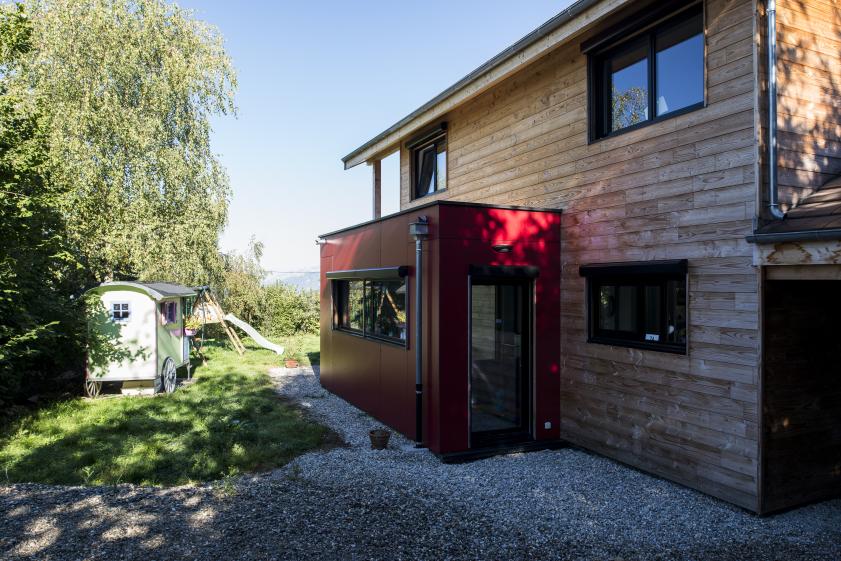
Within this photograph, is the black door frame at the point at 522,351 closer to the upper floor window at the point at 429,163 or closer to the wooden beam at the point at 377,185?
the upper floor window at the point at 429,163

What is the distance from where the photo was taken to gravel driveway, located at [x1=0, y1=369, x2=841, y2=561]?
397 centimetres

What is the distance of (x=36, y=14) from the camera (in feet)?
49.9

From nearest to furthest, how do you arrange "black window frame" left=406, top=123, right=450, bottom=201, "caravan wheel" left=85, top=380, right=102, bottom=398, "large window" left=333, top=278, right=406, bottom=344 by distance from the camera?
"large window" left=333, top=278, right=406, bottom=344 → "caravan wheel" left=85, top=380, right=102, bottom=398 → "black window frame" left=406, top=123, right=450, bottom=201

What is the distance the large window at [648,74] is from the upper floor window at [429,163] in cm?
405

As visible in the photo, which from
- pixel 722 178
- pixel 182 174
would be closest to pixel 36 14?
pixel 182 174

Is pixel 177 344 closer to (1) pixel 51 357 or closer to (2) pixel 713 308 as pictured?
(1) pixel 51 357

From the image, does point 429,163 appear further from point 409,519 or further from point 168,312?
point 409,519

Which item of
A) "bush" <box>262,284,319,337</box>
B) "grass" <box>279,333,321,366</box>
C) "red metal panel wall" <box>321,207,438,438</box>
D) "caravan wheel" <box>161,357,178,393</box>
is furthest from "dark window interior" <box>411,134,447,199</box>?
"bush" <box>262,284,319,337</box>

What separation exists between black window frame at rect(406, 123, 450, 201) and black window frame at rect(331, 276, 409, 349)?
267cm

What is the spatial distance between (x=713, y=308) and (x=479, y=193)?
472 cm

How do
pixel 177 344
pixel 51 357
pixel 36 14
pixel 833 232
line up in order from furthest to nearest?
1. pixel 36 14
2. pixel 177 344
3. pixel 51 357
4. pixel 833 232

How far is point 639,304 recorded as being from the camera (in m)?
5.83

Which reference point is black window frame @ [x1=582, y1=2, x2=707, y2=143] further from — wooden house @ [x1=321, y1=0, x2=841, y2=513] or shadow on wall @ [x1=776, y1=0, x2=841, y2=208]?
shadow on wall @ [x1=776, y1=0, x2=841, y2=208]

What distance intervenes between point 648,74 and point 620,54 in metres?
Result: 0.62
